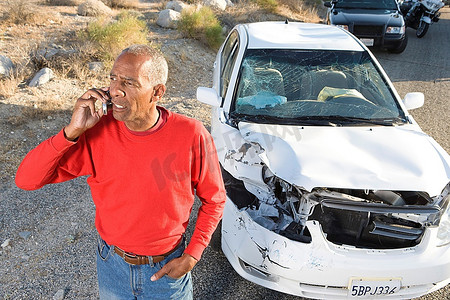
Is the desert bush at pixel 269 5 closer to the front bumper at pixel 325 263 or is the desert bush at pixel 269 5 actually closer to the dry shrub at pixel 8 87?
the dry shrub at pixel 8 87

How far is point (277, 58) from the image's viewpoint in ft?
13.5

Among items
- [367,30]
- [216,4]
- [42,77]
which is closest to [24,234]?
[42,77]

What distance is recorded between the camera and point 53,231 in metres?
3.69

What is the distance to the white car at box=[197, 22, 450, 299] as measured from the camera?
8.93ft

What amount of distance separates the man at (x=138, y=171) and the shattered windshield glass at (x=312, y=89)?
1771mm

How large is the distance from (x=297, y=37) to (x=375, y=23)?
5.70 meters

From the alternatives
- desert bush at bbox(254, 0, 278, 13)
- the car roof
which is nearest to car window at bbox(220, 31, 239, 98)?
the car roof

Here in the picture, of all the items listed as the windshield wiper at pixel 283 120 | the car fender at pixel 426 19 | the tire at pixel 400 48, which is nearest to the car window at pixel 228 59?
the windshield wiper at pixel 283 120

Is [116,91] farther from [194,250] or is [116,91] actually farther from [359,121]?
[359,121]

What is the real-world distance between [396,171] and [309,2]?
15167 millimetres

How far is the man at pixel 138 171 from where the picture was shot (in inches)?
70.1

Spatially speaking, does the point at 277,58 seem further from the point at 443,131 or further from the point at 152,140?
the point at 443,131

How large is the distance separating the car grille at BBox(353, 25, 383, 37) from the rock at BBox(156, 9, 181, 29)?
4.12 metres

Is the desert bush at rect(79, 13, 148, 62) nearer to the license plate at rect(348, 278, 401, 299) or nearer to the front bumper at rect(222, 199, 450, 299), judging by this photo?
the front bumper at rect(222, 199, 450, 299)
